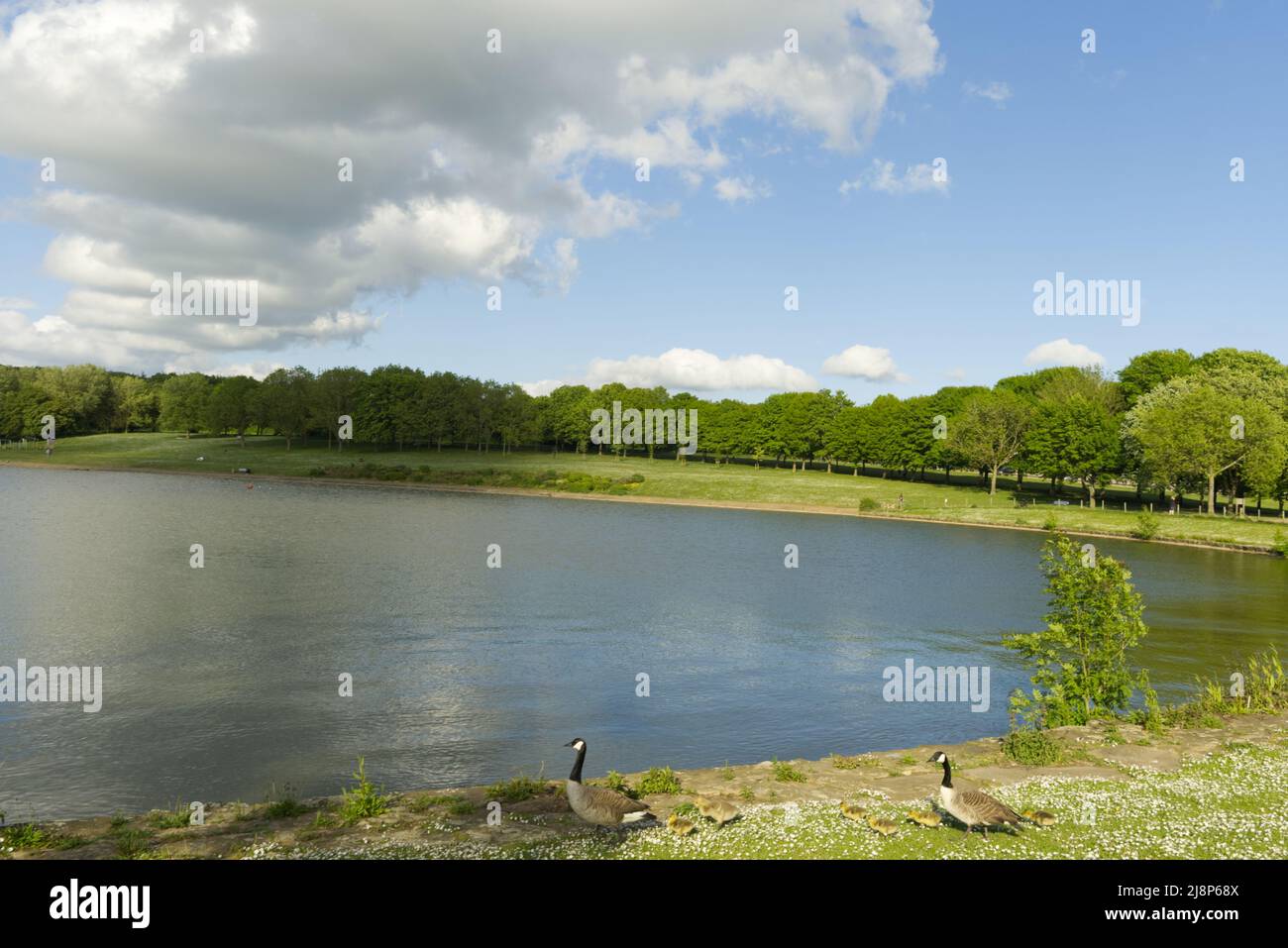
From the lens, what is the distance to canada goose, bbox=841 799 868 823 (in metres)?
15.7

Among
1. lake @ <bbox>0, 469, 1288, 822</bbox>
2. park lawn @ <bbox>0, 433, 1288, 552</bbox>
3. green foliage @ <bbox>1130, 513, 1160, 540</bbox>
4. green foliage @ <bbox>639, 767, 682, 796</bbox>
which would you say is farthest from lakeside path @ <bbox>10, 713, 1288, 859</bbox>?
park lawn @ <bbox>0, 433, 1288, 552</bbox>

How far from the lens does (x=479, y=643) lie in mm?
37969

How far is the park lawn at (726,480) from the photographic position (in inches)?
3932

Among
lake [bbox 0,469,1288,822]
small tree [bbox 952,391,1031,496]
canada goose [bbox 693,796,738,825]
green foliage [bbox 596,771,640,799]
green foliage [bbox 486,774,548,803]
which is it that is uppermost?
small tree [bbox 952,391,1031,496]

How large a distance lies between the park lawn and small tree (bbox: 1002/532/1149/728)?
8108 cm

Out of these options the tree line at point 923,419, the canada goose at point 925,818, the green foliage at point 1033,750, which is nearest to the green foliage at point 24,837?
the canada goose at point 925,818

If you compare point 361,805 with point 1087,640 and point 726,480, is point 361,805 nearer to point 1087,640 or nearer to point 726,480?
point 1087,640

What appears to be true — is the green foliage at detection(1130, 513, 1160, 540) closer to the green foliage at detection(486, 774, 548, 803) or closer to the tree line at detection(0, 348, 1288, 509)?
the tree line at detection(0, 348, 1288, 509)

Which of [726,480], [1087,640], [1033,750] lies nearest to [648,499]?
[726,480]

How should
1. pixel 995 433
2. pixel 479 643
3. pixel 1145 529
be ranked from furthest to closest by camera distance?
pixel 995 433
pixel 1145 529
pixel 479 643

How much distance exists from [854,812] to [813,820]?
2.70 ft

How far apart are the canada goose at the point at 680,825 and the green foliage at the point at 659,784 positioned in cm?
342
